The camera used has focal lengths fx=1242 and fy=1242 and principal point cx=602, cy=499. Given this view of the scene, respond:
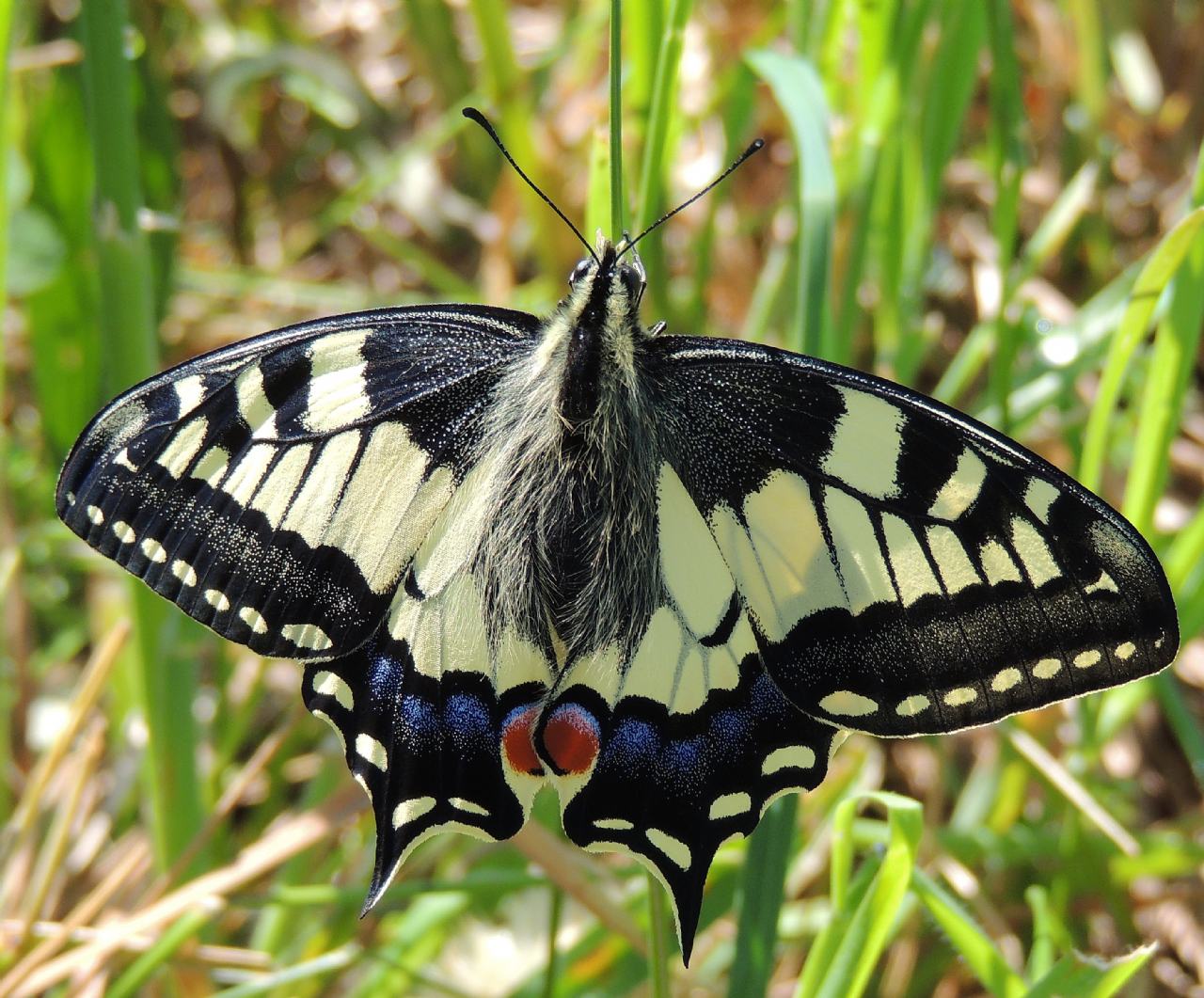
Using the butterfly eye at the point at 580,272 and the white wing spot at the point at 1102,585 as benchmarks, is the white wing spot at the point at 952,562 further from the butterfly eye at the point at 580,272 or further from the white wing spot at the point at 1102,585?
the butterfly eye at the point at 580,272

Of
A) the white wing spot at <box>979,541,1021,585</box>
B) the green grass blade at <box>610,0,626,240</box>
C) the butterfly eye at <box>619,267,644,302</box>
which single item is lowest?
the white wing spot at <box>979,541,1021,585</box>

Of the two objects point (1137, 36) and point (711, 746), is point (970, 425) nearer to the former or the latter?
point (711, 746)

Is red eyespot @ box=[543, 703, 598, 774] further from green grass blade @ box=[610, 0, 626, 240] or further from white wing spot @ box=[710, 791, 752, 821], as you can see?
green grass blade @ box=[610, 0, 626, 240]

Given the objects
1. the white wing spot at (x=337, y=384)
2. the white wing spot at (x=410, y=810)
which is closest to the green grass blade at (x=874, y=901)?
the white wing spot at (x=410, y=810)

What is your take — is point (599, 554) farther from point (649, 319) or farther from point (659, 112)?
point (649, 319)

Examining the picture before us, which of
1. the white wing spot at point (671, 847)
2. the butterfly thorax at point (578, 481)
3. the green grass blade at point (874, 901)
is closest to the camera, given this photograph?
the green grass blade at point (874, 901)

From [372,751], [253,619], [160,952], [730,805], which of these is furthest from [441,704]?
[160,952]

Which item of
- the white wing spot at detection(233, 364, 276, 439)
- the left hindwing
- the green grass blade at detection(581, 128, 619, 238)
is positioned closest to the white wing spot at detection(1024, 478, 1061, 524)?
the left hindwing

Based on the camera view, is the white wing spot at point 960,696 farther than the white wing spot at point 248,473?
No
